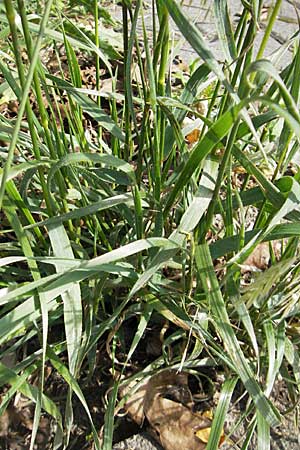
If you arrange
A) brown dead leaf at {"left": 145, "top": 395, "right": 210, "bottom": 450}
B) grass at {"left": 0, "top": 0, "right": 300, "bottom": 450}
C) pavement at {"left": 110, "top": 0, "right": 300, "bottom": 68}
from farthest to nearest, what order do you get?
pavement at {"left": 110, "top": 0, "right": 300, "bottom": 68} → brown dead leaf at {"left": 145, "top": 395, "right": 210, "bottom": 450} → grass at {"left": 0, "top": 0, "right": 300, "bottom": 450}

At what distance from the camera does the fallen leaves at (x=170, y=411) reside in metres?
1.12

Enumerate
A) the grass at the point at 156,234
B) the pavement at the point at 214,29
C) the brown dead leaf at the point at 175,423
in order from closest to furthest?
the grass at the point at 156,234 → the brown dead leaf at the point at 175,423 → the pavement at the point at 214,29

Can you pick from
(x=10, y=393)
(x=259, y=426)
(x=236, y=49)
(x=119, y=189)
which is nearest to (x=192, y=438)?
(x=259, y=426)

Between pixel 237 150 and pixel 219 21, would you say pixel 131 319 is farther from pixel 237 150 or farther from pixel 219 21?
pixel 219 21

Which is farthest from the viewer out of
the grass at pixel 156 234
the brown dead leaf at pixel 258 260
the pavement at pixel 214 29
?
the pavement at pixel 214 29

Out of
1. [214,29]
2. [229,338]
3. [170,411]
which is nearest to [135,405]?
[170,411]

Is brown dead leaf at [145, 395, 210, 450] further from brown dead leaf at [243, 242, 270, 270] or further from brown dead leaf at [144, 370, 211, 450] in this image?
brown dead leaf at [243, 242, 270, 270]

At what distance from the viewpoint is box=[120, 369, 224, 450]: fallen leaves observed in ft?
3.68

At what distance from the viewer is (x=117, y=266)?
0.97m

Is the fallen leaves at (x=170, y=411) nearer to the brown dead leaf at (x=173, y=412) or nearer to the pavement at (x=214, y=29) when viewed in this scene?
the brown dead leaf at (x=173, y=412)

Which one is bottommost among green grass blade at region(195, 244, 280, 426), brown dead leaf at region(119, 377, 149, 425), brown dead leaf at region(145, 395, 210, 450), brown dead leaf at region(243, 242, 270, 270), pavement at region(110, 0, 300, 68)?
brown dead leaf at region(145, 395, 210, 450)

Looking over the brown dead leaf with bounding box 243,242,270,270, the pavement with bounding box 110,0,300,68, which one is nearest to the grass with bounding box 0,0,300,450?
the brown dead leaf with bounding box 243,242,270,270

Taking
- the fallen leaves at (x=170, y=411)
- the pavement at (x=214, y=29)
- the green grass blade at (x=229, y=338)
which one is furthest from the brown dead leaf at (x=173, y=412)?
the pavement at (x=214, y=29)

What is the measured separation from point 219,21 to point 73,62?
0.36 m
